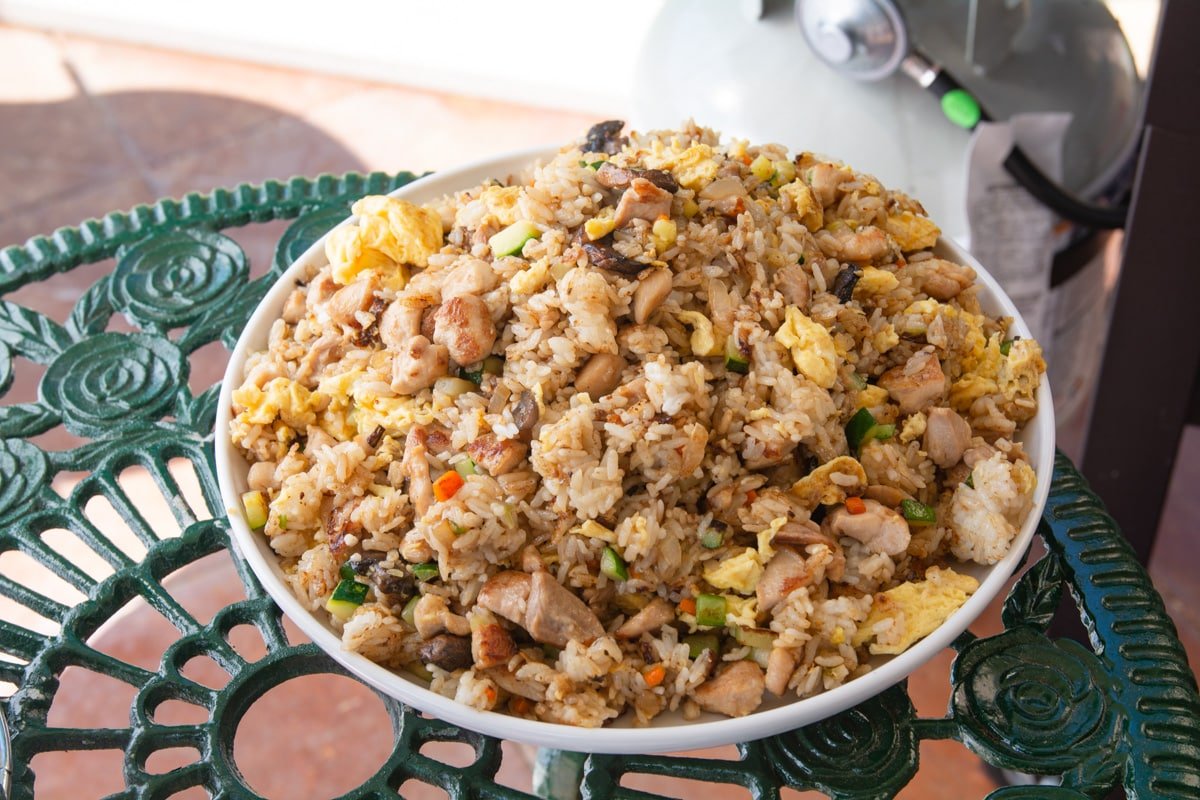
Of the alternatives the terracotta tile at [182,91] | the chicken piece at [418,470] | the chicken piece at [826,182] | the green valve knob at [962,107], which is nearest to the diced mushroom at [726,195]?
the chicken piece at [826,182]

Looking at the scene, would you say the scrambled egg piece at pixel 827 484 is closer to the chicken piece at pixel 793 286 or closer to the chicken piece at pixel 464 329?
the chicken piece at pixel 793 286

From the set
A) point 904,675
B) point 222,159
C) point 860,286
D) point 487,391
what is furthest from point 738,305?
point 222,159

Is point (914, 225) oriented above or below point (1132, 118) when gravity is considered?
above

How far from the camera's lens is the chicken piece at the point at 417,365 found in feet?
3.80

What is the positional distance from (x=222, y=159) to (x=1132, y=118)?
9.37 feet

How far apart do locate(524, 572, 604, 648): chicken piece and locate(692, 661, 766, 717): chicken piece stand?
116 mm

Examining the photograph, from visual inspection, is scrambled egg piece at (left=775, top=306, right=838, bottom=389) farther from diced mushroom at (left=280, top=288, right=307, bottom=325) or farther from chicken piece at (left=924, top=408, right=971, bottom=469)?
diced mushroom at (left=280, top=288, right=307, bottom=325)

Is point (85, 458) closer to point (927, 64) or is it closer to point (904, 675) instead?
point (904, 675)

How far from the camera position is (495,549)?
43.6 inches

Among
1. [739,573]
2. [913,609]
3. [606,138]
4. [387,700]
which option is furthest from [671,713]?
[606,138]

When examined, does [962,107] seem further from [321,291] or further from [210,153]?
[210,153]

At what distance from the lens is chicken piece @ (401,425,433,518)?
1109 mm

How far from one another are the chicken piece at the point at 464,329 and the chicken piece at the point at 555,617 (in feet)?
0.83

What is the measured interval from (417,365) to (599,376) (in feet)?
0.63
